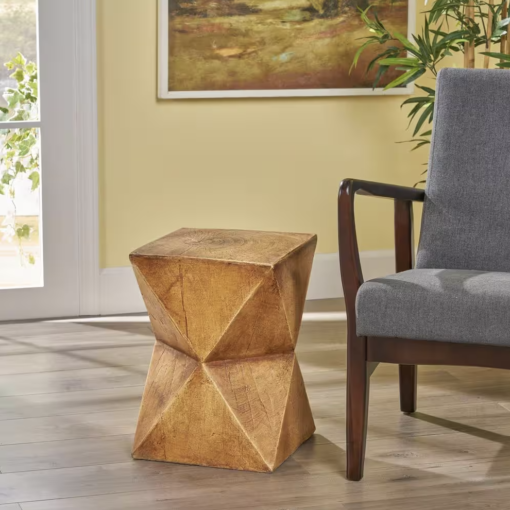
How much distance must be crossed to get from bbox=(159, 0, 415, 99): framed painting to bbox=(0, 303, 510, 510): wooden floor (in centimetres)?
107

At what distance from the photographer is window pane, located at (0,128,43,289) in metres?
3.30

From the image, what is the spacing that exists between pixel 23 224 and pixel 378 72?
145 centimetres

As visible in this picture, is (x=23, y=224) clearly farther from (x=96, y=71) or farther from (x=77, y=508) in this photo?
(x=77, y=508)

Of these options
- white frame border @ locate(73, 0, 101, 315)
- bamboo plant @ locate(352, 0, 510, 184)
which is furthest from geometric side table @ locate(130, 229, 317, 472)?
bamboo plant @ locate(352, 0, 510, 184)

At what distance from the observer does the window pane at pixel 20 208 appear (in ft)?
10.8

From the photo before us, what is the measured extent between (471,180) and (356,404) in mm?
696

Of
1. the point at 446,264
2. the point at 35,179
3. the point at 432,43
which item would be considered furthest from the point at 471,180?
the point at 35,179

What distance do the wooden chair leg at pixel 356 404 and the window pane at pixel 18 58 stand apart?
1.81m

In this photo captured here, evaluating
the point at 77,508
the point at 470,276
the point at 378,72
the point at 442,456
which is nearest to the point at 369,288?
the point at 470,276

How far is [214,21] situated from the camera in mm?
3396

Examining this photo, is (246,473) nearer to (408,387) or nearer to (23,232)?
(408,387)

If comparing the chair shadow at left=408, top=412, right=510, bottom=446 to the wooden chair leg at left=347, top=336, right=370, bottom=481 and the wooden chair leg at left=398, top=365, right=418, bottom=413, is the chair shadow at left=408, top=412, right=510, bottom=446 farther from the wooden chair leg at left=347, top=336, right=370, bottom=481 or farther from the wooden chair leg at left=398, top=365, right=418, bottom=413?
the wooden chair leg at left=347, top=336, right=370, bottom=481

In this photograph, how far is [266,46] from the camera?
3488 millimetres

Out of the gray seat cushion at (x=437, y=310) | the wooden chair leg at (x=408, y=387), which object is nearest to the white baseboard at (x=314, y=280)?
the wooden chair leg at (x=408, y=387)
